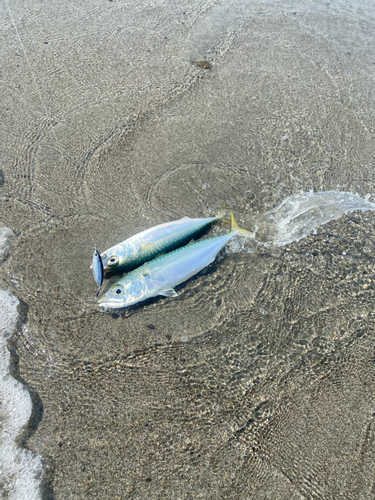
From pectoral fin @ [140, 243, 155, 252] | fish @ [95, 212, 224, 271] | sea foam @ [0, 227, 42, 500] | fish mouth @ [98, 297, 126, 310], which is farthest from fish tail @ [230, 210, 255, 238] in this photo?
sea foam @ [0, 227, 42, 500]

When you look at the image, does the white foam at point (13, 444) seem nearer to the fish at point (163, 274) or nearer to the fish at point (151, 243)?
the fish at point (163, 274)

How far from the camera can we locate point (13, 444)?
2.36 meters

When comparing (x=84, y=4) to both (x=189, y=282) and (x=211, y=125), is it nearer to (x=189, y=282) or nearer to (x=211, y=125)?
(x=211, y=125)

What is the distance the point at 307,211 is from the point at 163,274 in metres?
1.81

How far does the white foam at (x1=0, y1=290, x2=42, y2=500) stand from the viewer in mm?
2227

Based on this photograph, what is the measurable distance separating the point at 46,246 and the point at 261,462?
101 inches

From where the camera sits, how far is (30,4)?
599 cm

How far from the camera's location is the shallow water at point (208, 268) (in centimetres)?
239

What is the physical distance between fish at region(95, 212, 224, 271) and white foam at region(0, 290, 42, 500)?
1.01m

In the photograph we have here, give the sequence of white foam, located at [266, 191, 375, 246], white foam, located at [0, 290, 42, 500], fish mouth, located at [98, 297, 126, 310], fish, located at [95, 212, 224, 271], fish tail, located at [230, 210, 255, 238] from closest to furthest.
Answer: white foam, located at [0, 290, 42, 500] < fish mouth, located at [98, 297, 126, 310] < fish, located at [95, 212, 224, 271] < fish tail, located at [230, 210, 255, 238] < white foam, located at [266, 191, 375, 246]

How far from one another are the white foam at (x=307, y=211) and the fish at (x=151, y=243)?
79cm

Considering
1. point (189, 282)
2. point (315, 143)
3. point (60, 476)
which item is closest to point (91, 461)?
point (60, 476)

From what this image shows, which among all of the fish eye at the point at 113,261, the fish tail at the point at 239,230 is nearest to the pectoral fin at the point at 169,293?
the fish eye at the point at 113,261

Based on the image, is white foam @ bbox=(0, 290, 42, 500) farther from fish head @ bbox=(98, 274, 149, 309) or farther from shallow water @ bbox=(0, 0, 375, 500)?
fish head @ bbox=(98, 274, 149, 309)
